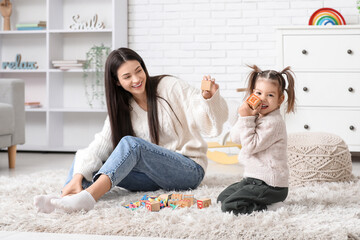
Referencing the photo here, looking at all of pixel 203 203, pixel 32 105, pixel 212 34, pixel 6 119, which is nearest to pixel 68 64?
pixel 32 105

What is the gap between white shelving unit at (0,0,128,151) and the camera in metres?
4.33

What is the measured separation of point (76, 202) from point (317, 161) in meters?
1.30

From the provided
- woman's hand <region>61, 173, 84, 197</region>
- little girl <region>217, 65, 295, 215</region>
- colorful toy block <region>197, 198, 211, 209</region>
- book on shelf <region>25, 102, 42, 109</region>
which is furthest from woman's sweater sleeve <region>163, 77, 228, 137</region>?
book on shelf <region>25, 102, 42, 109</region>

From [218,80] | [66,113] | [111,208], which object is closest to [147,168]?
[111,208]

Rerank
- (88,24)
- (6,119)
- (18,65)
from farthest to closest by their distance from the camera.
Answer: (18,65), (88,24), (6,119)

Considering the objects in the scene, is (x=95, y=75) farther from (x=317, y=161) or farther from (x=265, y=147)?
(x=265, y=147)

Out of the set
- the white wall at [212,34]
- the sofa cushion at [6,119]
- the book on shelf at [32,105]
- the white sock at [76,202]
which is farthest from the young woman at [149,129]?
the book on shelf at [32,105]

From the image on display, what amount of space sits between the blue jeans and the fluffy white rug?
0.47 feet

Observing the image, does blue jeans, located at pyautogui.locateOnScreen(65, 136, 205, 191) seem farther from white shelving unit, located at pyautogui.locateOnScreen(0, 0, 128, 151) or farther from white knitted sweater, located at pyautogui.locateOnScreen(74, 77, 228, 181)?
white shelving unit, located at pyautogui.locateOnScreen(0, 0, 128, 151)

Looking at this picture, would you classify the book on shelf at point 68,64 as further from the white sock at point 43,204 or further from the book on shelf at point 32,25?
the white sock at point 43,204

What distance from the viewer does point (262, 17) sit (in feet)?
13.7

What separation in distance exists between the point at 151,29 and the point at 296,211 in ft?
9.16

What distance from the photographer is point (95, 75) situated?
4.47 m

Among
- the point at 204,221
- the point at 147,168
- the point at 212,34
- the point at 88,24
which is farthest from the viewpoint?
the point at 88,24
